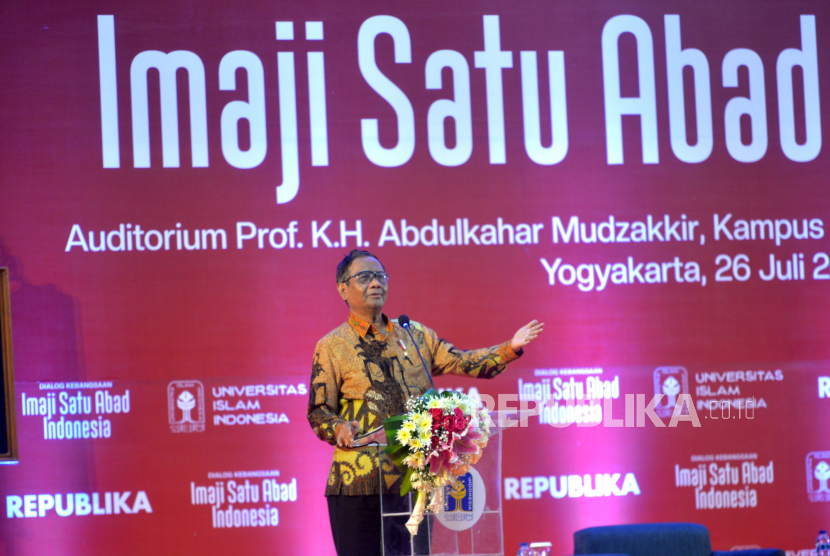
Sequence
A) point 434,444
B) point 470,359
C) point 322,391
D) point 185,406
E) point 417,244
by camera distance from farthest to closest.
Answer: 1. point 417,244
2. point 185,406
3. point 470,359
4. point 322,391
5. point 434,444

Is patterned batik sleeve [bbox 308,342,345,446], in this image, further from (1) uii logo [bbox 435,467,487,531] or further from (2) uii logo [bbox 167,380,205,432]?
(2) uii logo [bbox 167,380,205,432]

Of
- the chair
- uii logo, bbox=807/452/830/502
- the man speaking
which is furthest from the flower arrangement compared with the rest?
uii logo, bbox=807/452/830/502

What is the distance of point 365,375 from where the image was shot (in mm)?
2971

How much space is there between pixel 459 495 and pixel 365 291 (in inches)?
32.4

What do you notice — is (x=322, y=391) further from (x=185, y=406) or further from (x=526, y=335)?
(x=185, y=406)

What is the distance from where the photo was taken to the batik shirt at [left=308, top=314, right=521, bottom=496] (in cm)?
289

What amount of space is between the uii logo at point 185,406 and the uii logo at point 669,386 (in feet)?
7.61

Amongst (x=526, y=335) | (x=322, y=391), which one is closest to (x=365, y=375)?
(x=322, y=391)

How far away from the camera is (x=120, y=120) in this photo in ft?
14.1

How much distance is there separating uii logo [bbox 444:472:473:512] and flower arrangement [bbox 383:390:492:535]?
1.4 inches

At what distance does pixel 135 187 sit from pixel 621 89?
2532 millimetres

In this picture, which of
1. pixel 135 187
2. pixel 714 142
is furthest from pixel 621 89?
pixel 135 187

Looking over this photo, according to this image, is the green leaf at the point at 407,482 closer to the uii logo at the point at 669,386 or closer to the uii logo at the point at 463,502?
the uii logo at the point at 463,502

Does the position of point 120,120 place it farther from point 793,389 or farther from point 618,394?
point 793,389
